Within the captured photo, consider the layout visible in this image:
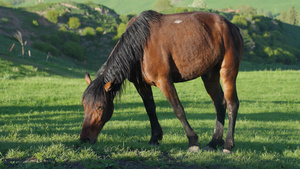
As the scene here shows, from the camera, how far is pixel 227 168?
16.1ft

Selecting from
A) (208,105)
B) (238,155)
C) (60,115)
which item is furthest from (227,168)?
(208,105)

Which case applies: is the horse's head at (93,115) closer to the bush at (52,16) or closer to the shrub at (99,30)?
the shrub at (99,30)

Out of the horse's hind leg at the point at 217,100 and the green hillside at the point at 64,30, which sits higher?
the horse's hind leg at the point at 217,100

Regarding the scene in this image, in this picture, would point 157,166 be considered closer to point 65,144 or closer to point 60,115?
point 65,144

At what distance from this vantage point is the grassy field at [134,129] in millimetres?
4926

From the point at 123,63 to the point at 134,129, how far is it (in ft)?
11.1

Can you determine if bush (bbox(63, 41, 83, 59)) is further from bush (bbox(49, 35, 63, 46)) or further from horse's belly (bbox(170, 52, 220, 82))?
horse's belly (bbox(170, 52, 220, 82))

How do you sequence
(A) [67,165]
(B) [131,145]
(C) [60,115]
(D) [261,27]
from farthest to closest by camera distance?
(D) [261,27] → (C) [60,115] → (B) [131,145] → (A) [67,165]

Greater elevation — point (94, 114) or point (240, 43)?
point (240, 43)

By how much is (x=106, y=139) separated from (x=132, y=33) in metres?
2.24

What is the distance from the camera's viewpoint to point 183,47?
5707 millimetres

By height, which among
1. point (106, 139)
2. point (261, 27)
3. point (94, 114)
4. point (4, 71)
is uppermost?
point (94, 114)

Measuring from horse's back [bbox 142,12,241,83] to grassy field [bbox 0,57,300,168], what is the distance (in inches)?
57.1

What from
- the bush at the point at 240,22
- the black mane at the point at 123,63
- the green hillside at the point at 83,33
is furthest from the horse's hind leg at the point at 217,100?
the bush at the point at 240,22
